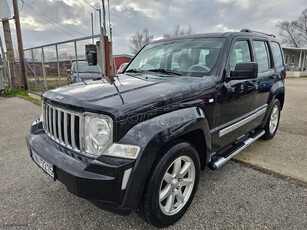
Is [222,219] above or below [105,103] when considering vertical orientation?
below

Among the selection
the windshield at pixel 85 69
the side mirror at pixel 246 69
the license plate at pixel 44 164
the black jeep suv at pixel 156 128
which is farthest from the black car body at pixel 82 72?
the side mirror at pixel 246 69

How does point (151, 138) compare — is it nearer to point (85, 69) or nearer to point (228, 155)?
point (228, 155)

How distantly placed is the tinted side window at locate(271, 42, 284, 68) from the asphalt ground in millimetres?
1665

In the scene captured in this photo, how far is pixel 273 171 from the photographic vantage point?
322 cm

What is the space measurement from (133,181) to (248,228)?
1237mm

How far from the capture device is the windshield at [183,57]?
289 cm

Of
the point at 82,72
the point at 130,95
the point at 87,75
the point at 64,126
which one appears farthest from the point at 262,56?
the point at 82,72

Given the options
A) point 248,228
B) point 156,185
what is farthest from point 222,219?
point 156,185

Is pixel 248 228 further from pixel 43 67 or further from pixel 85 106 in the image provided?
pixel 43 67

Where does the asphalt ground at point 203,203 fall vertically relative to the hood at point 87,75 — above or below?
below

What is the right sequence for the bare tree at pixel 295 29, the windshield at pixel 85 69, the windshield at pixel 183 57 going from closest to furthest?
the windshield at pixel 183 57
the windshield at pixel 85 69
the bare tree at pixel 295 29

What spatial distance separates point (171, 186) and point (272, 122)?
3.15m

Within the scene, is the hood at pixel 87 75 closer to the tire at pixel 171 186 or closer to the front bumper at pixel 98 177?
the tire at pixel 171 186

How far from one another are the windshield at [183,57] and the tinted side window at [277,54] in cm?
179
